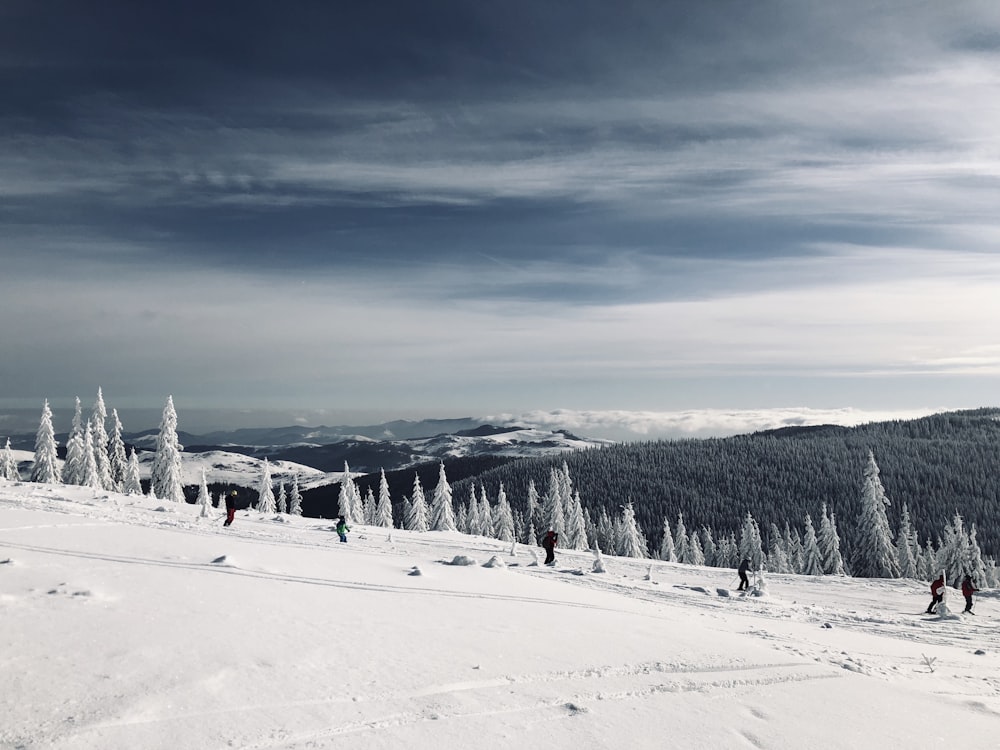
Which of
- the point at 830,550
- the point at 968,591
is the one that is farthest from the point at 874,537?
the point at 968,591

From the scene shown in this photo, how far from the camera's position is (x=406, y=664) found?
8758 mm

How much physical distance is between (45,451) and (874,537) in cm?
9022

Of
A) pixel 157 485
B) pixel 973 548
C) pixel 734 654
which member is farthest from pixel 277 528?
pixel 973 548

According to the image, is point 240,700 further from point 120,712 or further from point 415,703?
point 415,703

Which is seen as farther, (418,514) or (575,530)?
(418,514)

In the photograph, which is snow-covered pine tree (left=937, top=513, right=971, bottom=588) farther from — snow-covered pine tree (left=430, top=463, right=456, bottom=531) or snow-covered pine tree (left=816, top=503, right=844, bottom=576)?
snow-covered pine tree (left=430, top=463, right=456, bottom=531)

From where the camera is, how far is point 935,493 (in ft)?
620

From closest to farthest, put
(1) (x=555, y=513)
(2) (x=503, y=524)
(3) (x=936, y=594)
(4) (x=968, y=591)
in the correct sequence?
(3) (x=936, y=594) → (4) (x=968, y=591) → (1) (x=555, y=513) → (2) (x=503, y=524)

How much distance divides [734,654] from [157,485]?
63644 mm

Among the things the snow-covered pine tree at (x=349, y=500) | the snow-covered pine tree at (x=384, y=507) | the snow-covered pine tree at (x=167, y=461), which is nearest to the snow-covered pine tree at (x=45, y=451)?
the snow-covered pine tree at (x=167, y=461)

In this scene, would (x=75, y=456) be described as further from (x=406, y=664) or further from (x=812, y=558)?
(x=812, y=558)

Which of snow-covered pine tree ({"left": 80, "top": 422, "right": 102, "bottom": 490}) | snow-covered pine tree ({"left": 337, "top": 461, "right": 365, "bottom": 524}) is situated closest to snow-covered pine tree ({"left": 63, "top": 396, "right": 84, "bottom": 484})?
snow-covered pine tree ({"left": 80, "top": 422, "right": 102, "bottom": 490})

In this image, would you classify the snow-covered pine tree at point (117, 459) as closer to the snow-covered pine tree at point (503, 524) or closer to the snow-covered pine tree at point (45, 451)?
the snow-covered pine tree at point (45, 451)

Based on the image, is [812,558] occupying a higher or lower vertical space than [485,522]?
lower
